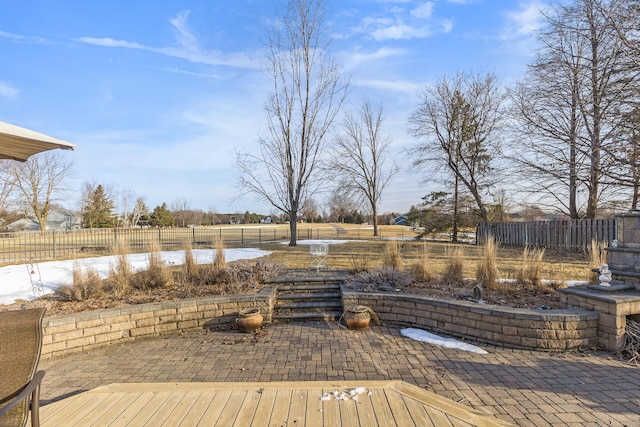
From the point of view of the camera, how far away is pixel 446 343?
4168mm

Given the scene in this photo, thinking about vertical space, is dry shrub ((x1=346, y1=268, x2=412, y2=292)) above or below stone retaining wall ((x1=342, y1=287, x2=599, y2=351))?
above

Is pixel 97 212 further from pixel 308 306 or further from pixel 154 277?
pixel 308 306

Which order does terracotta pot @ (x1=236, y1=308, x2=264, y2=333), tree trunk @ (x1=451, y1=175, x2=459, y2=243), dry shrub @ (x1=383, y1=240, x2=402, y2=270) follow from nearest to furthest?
1. terracotta pot @ (x1=236, y1=308, x2=264, y2=333)
2. dry shrub @ (x1=383, y1=240, x2=402, y2=270)
3. tree trunk @ (x1=451, y1=175, x2=459, y2=243)

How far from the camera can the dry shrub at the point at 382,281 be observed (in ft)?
18.6

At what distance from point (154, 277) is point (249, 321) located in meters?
2.43

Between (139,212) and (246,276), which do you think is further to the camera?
(139,212)

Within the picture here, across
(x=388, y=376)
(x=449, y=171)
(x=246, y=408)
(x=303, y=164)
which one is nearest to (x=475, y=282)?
(x=388, y=376)

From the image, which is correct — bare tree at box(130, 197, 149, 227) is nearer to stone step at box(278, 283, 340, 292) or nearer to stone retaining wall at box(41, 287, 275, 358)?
stone step at box(278, 283, 340, 292)

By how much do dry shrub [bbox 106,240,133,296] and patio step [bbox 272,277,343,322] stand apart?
2649mm

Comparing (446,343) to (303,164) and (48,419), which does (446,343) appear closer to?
(48,419)

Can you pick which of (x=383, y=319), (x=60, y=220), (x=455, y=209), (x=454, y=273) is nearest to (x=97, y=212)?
(x=60, y=220)

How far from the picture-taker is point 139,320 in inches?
180

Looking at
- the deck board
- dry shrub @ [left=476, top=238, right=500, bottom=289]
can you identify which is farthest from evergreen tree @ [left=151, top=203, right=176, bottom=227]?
the deck board

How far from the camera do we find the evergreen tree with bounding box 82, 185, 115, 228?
3412 centimetres
